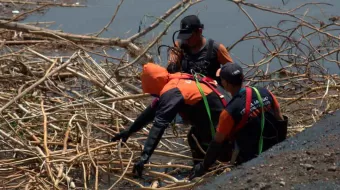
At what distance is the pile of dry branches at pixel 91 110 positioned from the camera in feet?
22.6

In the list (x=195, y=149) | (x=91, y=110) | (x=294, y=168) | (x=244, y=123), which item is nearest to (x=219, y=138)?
(x=244, y=123)

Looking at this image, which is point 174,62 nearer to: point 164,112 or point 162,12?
point 164,112

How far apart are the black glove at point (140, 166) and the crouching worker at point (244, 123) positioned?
41 centimetres

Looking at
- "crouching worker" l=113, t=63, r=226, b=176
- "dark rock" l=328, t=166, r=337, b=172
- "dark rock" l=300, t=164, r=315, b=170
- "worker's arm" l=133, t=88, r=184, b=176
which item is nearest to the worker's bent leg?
"crouching worker" l=113, t=63, r=226, b=176

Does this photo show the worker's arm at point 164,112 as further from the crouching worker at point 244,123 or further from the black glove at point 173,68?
the black glove at point 173,68

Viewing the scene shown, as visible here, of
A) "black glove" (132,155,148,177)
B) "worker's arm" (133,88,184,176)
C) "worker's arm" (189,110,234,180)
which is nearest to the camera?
"worker's arm" (189,110,234,180)

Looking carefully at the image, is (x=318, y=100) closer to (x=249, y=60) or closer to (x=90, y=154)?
(x=249, y=60)

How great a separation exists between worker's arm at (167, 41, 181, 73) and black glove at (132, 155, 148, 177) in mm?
882

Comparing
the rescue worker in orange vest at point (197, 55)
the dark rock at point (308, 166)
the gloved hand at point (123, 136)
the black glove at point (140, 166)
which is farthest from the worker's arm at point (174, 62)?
the dark rock at point (308, 166)

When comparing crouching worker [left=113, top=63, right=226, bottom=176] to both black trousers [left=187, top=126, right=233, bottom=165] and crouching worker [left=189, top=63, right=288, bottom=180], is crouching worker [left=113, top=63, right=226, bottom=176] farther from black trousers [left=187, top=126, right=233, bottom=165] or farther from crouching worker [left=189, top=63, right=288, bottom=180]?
crouching worker [left=189, top=63, right=288, bottom=180]

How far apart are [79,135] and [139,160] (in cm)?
108

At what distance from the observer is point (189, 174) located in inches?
270

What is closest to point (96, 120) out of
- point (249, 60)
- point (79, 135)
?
point (79, 135)

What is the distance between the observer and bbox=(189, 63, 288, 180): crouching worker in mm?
6051
